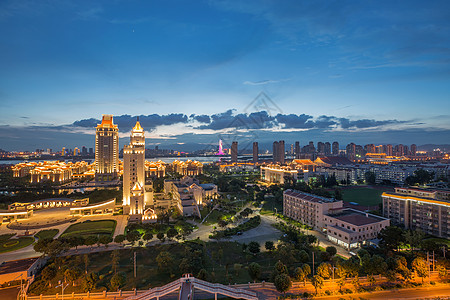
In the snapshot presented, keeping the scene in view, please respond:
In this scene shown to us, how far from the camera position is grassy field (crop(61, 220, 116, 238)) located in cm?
1980

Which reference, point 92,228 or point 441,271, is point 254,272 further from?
point 92,228

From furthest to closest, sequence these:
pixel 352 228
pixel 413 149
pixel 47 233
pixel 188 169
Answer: pixel 413 149
pixel 188 169
pixel 47 233
pixel 352 228

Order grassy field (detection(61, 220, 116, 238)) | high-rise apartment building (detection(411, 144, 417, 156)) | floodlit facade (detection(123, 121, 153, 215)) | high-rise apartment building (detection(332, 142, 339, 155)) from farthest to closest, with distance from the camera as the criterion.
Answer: high-rise apartment building (detection(332, 142, 339, 155)) → high-rise apartment building (detection(411, 144, 417, 156)) → floodlit facade (detection(123, 121, 153, 215)) → grassy field (detection(61, 220, 116, 238))

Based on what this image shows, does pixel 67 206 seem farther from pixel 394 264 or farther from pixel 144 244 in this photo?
pixel 394 264

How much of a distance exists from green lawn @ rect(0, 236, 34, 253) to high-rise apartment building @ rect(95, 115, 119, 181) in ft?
106

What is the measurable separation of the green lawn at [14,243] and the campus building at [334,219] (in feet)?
72.9

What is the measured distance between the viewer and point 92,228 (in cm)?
2106

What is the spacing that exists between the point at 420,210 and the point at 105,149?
169 feet

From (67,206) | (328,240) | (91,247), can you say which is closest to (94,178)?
(67,206)

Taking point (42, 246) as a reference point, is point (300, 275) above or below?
below

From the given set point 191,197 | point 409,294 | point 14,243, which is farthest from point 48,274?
point 409,294

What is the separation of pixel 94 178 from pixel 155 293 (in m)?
48.2

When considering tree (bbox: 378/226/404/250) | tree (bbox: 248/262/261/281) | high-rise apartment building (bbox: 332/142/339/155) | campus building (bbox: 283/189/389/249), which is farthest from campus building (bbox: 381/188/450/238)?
high-rise apartment building (bbox: 332/142/339/155)

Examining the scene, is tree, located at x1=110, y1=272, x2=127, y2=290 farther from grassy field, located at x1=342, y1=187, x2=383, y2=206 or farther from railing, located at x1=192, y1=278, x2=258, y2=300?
grassy field, located at x1=342, y1=187, x2=383, y2=206
